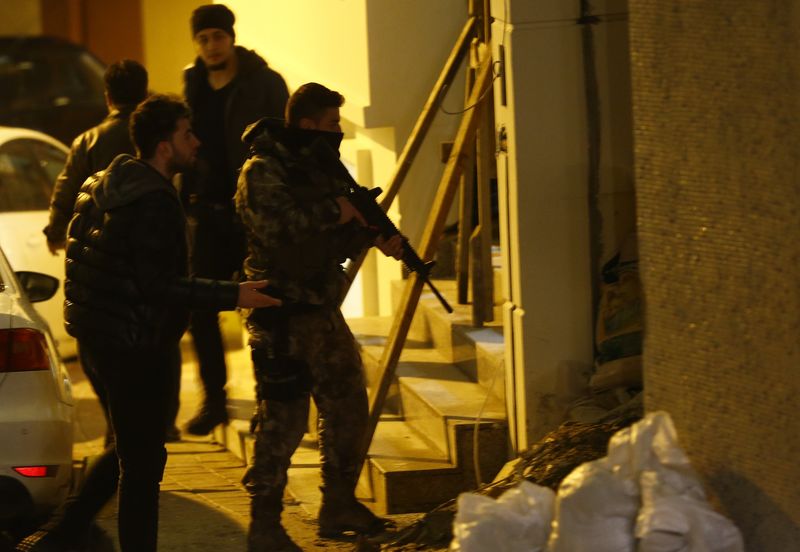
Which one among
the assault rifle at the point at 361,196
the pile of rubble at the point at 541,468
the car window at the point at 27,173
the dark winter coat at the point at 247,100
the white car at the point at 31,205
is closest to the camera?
the pile of rubble at the point at 541,468

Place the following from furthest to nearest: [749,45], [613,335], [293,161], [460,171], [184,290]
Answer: [460,171], [613,335], [293,161], [184,290], [749,45]

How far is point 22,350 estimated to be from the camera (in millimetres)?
6062

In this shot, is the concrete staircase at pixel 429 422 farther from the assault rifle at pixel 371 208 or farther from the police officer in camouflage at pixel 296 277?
the assault rifle at pixel 371 208

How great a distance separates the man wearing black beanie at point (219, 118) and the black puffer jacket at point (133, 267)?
83.3 inches

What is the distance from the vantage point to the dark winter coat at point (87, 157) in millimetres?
7430

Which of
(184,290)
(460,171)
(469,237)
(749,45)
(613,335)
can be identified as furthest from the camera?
(469,237)

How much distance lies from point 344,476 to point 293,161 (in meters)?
1.31

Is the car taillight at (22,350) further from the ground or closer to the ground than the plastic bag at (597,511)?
further from the ground

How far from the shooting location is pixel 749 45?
14.2 feet

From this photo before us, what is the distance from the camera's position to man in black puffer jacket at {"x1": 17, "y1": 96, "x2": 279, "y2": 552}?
534 cm

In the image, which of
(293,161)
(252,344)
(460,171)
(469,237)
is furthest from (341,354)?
(469,237)

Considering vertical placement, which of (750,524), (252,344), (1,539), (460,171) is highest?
(460,171)

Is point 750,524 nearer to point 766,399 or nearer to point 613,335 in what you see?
point 766,399

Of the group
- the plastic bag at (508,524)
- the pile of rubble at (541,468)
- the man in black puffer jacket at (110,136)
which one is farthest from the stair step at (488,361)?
the plastic bag at (508,524)
